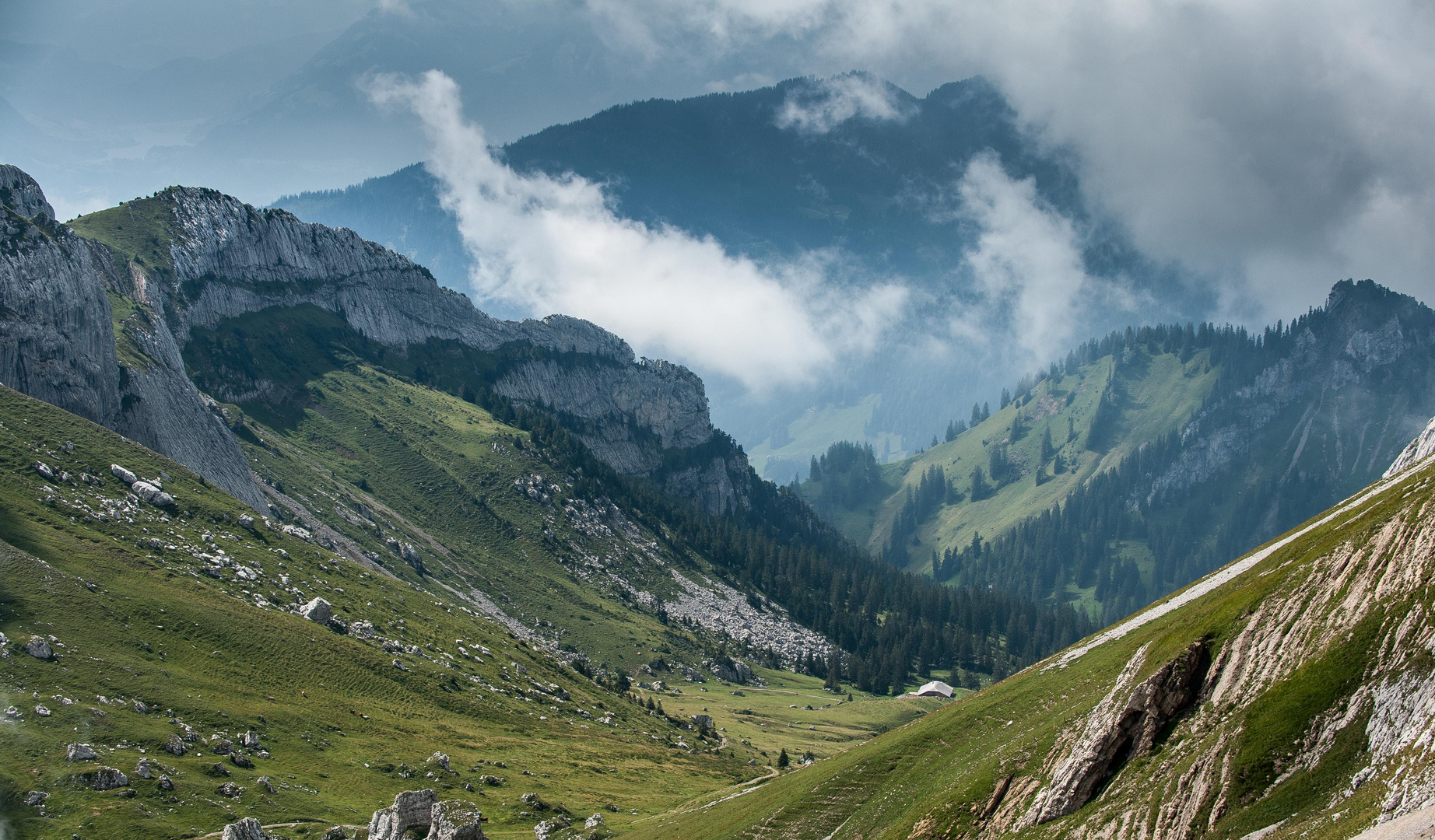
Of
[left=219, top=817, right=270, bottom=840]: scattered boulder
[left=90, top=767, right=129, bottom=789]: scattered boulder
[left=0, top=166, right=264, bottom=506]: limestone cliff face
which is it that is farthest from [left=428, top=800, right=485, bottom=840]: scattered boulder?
[left=0, top=166, right=264, bottom=506]: limestone cliff face

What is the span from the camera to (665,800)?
100 m

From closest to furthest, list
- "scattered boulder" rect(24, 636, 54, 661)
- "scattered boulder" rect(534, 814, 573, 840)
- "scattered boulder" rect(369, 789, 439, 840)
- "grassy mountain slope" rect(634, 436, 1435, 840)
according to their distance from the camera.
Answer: "grassy mountain slope" rect(634, 436, 1435, 840), "scattered boulder" rect(369, 789, 439, 840), "scattered boulder" rect(24, 636, 54, 661), "scattered boulder" rect(534, 814, 573, 840)

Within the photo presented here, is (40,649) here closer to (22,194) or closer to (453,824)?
(453,824)

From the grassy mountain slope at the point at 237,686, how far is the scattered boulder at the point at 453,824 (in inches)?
501

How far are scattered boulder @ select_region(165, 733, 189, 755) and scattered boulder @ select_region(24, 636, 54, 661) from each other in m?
12.8

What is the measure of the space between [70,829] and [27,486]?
61298 millimetres

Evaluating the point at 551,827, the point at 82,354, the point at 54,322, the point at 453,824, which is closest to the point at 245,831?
the point at 453,824

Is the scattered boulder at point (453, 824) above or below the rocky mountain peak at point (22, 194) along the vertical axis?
below

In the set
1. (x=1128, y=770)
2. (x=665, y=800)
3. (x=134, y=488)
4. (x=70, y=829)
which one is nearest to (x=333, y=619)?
(x=134, y=488)

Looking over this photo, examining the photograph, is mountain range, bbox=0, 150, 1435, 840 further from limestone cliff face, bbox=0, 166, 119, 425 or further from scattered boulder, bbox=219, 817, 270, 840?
limestone cliff face, bbox=0, 166, 119, 425

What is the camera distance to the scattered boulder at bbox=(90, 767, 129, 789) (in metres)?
63.9

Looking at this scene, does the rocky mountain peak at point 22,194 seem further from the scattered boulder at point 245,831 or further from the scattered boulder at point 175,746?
the scattered boulder at point 245,831

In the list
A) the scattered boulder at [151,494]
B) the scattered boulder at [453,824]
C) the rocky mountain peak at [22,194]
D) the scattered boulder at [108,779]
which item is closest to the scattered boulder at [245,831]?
the scattered boulder at [108,779]

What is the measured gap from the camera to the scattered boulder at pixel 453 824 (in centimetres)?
6056
